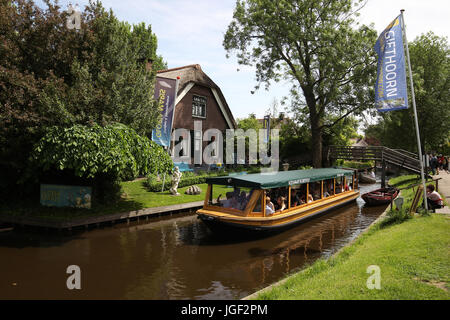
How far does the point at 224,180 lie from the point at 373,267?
6666 millimetres

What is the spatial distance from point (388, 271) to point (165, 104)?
15.3 metres

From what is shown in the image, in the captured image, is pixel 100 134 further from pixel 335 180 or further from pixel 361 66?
pixel 361 66

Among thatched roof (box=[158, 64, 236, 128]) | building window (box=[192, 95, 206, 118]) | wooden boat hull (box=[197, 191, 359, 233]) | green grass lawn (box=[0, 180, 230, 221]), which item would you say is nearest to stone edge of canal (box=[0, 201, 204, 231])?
green grass lawn (box=[0, 180, 230, 221])

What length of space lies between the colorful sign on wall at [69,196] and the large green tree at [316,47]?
2049cm

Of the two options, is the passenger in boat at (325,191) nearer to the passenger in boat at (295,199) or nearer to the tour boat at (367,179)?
the passenger in boat at (295,199)

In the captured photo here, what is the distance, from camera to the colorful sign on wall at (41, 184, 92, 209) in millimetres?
14523

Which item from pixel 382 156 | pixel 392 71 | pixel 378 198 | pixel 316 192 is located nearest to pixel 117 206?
pixel 316 192

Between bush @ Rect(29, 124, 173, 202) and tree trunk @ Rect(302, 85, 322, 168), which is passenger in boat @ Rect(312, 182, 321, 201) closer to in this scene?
bush @ Rect(29, 124, 173, 202)

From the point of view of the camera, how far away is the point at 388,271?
7.06 metres

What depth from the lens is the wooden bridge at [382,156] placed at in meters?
27.8

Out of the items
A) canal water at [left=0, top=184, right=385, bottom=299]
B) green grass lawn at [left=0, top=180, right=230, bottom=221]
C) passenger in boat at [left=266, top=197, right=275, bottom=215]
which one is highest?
passenger in boat at [left=266, top=197, right=275, bottom=215]

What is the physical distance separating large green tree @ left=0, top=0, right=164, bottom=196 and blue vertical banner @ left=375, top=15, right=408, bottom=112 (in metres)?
10.5

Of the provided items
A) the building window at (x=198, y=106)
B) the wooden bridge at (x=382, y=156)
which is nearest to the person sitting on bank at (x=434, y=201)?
the wooden bridge at (x=382, y=156)

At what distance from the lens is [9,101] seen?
1254 cm
